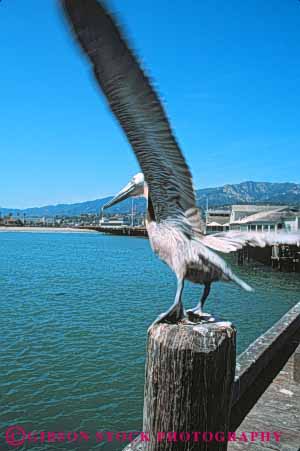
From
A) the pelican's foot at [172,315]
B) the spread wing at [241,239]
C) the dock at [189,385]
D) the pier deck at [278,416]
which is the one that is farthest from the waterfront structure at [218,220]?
the dock at [189,385]

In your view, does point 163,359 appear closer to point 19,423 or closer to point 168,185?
point 168,185

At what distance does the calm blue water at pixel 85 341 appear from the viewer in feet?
29.2

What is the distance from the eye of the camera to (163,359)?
2.63 metres

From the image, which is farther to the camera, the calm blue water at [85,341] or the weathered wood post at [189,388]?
the calm blue water at [85,341]

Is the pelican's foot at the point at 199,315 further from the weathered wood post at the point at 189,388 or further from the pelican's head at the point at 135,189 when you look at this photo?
the pelican's head at the point at 135,189

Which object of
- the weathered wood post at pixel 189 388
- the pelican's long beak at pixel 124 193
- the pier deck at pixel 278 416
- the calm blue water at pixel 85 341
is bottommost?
the calm blue water at pixel 85 341

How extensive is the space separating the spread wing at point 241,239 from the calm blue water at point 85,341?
5971mm

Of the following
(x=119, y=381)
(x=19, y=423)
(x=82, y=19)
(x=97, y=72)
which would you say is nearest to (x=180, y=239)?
(x=97, y=72)

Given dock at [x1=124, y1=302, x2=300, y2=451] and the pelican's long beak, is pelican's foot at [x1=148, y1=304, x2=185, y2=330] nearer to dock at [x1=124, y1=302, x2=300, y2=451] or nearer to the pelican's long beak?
dock at [x1=124, y1=302, x2=300, y2=451]

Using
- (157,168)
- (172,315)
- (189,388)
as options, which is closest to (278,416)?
(172,315)

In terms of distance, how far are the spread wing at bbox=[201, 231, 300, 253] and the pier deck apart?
308 cm

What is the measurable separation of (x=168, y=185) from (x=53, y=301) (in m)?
17.7

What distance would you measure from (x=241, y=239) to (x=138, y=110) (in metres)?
1.42

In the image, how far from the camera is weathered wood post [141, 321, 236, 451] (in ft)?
8.40
